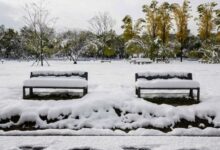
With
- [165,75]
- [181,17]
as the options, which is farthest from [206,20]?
[165,75]

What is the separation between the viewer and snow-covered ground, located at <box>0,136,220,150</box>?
605cm

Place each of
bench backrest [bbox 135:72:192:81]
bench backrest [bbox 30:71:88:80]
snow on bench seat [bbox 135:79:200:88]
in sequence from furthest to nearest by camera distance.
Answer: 1. bench backrest [bbox 30:71:88:80]
2. bench backrest [bbox 135:72:192:81]
3. snow on bench seat [bbox 135:79:200:88]

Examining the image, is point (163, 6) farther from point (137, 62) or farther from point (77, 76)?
point (77, 76)

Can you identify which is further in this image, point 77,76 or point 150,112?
point 77,76

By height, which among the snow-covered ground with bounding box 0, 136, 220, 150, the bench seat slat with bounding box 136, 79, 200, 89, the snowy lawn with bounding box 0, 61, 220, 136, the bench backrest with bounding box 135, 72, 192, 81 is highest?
the bench backrest with bounding box 135, 72, 192, 81

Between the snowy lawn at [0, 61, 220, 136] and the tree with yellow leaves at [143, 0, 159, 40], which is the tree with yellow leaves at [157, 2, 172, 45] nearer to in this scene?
the tree with yellow leaves at [143, 0, 159, 40]

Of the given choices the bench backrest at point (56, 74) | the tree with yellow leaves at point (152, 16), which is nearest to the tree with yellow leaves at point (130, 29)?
the tree with yellow leaves at point (152, 16)

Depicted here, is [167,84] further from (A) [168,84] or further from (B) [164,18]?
(B) [164,18]

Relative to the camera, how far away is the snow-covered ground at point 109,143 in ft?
19.8

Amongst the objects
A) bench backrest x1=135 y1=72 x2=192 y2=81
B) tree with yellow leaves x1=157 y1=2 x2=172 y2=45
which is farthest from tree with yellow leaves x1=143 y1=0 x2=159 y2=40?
bench backrest x1=135 y1=72 x2=192 y2=81

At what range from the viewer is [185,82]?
957cm

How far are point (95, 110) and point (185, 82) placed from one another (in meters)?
3.07

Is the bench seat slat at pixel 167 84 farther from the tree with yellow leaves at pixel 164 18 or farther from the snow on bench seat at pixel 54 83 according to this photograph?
the tree with yellow leaves at pixel 164 18

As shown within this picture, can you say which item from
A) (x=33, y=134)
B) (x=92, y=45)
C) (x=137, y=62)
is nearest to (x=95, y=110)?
(x=33, y=134)
